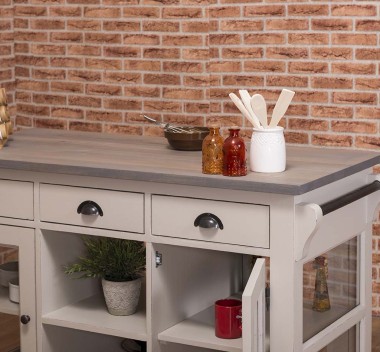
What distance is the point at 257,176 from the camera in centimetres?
277

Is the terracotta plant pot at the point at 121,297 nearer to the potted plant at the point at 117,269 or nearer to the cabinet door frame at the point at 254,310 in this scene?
the potted plant at the point at 117,269

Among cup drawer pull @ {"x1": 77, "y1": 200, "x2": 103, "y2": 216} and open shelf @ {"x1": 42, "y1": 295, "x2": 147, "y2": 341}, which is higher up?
cup drawer pull @ {"x1": 77, "y1": 200, "x2": 103, "y2": 216}

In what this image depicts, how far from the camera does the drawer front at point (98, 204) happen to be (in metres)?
2.96

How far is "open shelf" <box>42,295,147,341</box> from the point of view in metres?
3.07

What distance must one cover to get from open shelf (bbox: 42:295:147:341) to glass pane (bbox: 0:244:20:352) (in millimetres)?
174

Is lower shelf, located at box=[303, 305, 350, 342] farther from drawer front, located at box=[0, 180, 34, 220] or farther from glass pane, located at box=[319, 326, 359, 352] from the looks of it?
drawer front, located at box=[0, 180, 34, 220]

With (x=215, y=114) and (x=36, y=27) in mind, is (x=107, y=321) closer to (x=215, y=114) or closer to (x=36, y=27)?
(x=215, y=114)

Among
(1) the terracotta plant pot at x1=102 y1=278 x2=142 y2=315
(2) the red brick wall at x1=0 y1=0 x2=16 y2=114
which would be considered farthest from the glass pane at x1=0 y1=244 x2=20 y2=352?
(2) the red brick wall at x1=0 y1=0 x2=16 y2=114

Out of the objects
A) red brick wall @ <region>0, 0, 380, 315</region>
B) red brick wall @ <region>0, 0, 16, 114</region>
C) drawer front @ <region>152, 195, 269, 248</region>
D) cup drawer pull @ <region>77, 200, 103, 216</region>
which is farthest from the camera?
red brick wall @ <region>0, 0, 16, 114</region>

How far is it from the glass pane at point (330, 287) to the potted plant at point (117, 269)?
2.18 feet

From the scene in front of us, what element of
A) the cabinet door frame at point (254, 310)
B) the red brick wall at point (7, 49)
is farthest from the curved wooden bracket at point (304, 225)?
the red brick wall at point (7, 49)

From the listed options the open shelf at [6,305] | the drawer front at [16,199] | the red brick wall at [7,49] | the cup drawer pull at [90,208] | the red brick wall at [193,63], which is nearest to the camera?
the cup drawer pull at [90,208]

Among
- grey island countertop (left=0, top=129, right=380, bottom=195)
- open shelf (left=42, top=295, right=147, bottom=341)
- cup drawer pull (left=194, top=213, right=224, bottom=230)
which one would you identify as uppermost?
grey island countertop (left=0, top=129, right=380, bottom=195)

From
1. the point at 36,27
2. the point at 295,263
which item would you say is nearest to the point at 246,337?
the point at 295,263
